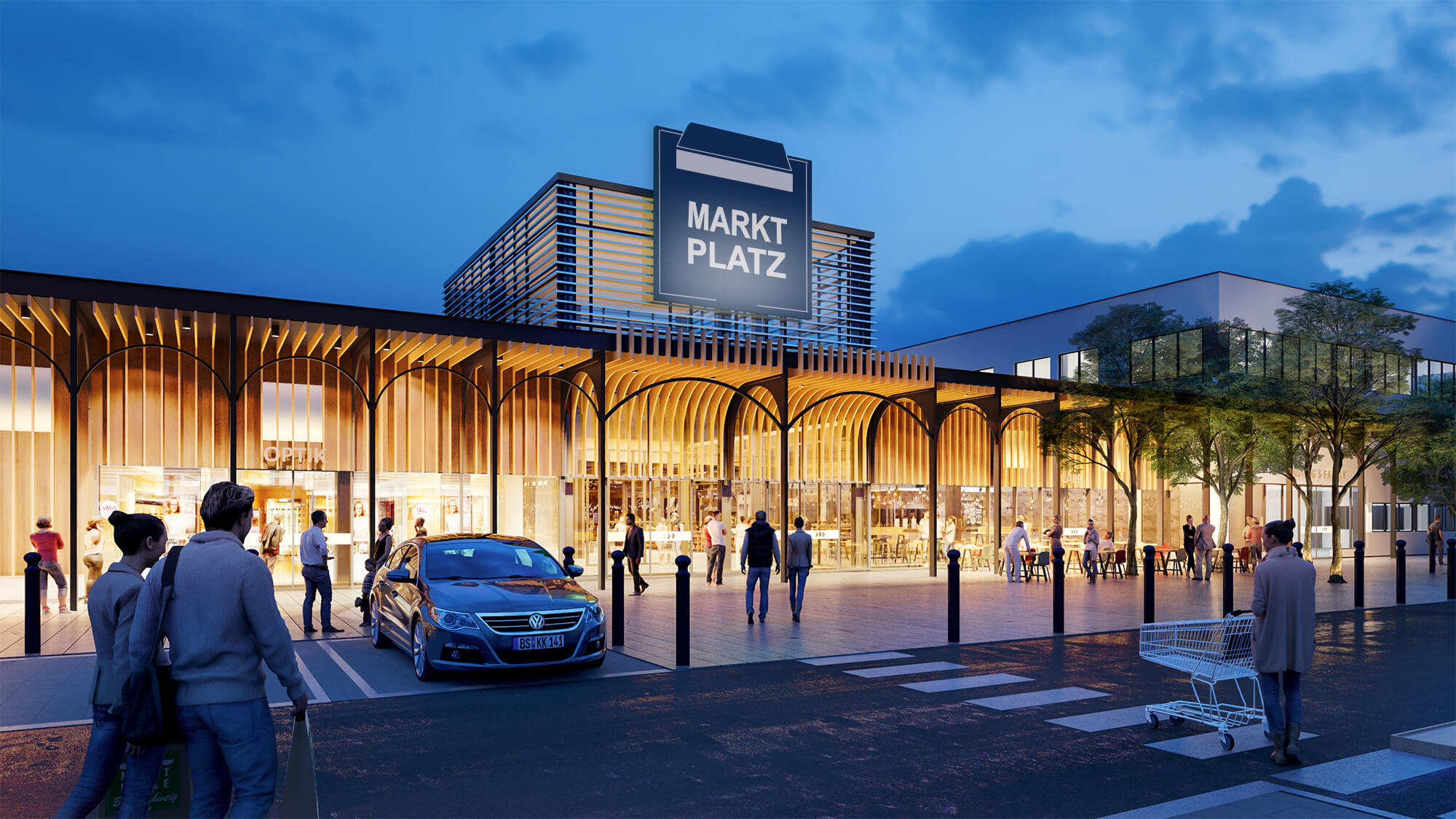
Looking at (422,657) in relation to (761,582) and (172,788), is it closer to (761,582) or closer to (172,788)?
(172,788)

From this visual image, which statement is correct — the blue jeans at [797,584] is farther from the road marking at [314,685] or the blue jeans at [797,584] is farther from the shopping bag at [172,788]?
the shopping bag at [172,788]

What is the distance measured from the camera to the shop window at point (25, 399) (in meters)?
16.7

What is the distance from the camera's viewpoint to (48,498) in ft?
55.7

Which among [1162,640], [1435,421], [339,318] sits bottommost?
[1162,640]

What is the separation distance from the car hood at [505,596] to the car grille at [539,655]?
0.40m

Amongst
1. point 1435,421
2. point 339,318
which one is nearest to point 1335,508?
point 1435,421

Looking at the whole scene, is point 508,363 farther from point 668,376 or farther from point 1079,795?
point 1079,795

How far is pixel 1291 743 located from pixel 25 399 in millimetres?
19186

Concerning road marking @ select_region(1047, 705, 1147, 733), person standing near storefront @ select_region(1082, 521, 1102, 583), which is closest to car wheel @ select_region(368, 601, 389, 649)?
road marking @ select_region(1047, 705, 1147, 733)

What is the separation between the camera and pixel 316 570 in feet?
42.1

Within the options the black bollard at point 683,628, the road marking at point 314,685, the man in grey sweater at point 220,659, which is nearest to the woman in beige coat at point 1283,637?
the black bollard at point 683,628

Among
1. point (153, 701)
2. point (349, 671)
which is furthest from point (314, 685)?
point (153, 701)

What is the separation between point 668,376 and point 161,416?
33.2 ft

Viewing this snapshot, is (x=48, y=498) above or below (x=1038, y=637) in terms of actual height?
above
